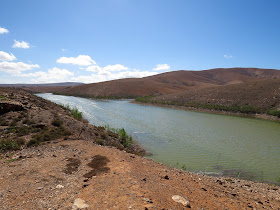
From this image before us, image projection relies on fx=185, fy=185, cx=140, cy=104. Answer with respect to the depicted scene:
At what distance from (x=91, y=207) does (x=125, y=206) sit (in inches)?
38.5

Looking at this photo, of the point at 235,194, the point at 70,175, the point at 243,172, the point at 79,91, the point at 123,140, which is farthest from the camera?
the point at 79,91

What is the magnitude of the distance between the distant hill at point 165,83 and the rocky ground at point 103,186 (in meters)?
71.9

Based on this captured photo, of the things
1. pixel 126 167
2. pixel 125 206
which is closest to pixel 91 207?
pixel 125 206

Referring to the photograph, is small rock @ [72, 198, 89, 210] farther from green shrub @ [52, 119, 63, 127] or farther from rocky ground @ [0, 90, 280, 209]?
green shrub @ [52, 119, 63, 127]

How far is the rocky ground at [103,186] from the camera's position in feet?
18.6

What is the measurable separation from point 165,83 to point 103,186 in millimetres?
123986

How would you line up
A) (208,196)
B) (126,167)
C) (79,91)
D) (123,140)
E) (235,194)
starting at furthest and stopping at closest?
(79,91), (123,140), (126,167), (235,194), (208,196)

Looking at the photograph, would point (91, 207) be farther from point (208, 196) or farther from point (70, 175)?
point (208, 196)

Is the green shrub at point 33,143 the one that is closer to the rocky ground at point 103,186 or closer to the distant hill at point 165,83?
the rocky ground at point 103,186

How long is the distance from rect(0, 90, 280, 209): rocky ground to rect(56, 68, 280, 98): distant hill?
71.9m

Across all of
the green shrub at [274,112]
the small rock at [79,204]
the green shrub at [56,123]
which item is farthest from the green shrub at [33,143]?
the green shrub at [274,112]

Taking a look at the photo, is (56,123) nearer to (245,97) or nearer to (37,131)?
(37,131)

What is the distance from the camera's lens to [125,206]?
5.34 meters

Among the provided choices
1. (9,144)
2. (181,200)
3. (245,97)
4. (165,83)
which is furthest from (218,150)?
(165,83)
